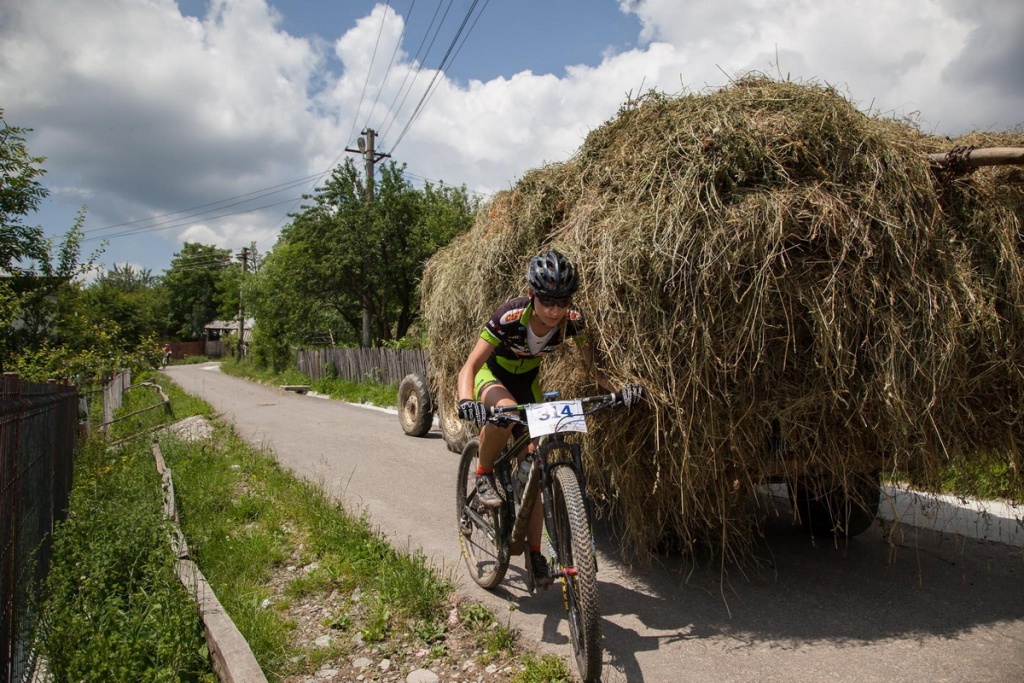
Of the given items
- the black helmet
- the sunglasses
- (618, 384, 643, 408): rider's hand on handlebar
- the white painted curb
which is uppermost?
the black helmet

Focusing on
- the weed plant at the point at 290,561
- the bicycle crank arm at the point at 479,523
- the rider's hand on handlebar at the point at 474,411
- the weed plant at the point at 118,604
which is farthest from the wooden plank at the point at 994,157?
the weed plant at the point at 118,604

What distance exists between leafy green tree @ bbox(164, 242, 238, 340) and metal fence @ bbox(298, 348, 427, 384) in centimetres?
5591

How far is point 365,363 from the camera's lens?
66.7 feet

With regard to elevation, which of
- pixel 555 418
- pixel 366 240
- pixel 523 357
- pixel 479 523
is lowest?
pixel 479 523

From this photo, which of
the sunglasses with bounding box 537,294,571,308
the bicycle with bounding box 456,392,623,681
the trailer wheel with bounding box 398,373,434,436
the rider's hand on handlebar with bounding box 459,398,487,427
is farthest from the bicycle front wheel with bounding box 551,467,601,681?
the trailer wheel with bounding box 398,373,434,436

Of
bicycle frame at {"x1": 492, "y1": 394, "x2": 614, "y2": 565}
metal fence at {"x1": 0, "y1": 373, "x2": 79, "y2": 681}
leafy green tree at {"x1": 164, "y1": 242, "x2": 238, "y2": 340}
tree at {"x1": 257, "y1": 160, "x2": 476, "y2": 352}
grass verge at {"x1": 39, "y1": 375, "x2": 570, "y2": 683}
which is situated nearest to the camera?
metal fence at {"x1": 0, "y1": 373, "x2": 79, "y2": 681}

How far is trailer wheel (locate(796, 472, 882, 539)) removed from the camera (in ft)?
11.8

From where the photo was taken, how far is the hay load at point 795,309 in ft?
10.7

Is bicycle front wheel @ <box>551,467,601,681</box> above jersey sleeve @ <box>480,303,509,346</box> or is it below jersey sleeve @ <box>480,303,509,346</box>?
below

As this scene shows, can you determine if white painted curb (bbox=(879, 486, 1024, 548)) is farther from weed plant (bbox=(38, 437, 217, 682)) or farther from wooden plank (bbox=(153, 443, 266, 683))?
weed plant (bbox=(38, 437, 217, 682))

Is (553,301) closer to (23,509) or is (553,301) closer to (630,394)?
(630,394)

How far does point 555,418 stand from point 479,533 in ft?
5.67

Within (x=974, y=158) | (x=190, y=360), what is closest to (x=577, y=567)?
(x=974, y=158)

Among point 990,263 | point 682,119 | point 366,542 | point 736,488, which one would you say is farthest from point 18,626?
point 990,263
